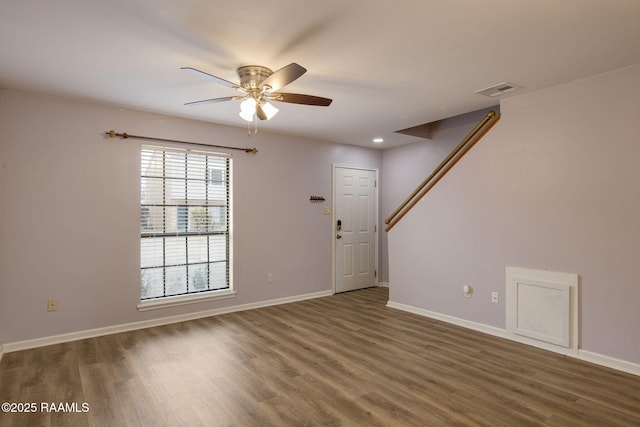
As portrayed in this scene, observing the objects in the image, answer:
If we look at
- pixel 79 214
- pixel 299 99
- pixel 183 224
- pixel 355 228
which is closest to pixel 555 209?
pixel 299 99

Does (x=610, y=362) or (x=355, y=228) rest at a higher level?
(x=355, y=228)

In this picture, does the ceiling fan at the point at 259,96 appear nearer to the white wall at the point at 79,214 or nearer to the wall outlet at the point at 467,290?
the white wall at the point at 79,214

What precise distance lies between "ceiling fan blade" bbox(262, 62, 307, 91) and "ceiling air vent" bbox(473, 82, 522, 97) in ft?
6.52

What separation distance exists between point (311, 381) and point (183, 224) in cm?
263

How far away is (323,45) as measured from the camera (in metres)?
2.49

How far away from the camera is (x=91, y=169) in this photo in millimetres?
3748

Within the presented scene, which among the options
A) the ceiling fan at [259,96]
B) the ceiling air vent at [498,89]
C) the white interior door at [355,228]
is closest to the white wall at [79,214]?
the white interior door at [355,228]

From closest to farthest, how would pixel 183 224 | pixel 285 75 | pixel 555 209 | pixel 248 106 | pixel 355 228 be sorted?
pixel 285 75 → pixel 248 106 → pixel 555 209 → pixel 183 224 → pixel 355 228

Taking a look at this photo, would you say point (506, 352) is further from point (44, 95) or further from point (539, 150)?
point (44, 95)

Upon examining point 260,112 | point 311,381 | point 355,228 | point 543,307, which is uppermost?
point 260,112

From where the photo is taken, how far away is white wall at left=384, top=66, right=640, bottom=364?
9.52 ft

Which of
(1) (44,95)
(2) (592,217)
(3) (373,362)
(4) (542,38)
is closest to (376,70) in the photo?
(4) (542,38)

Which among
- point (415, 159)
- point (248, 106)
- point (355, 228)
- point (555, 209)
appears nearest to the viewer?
point (248, 106)

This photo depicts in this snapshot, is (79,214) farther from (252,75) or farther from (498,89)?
(498,89)
